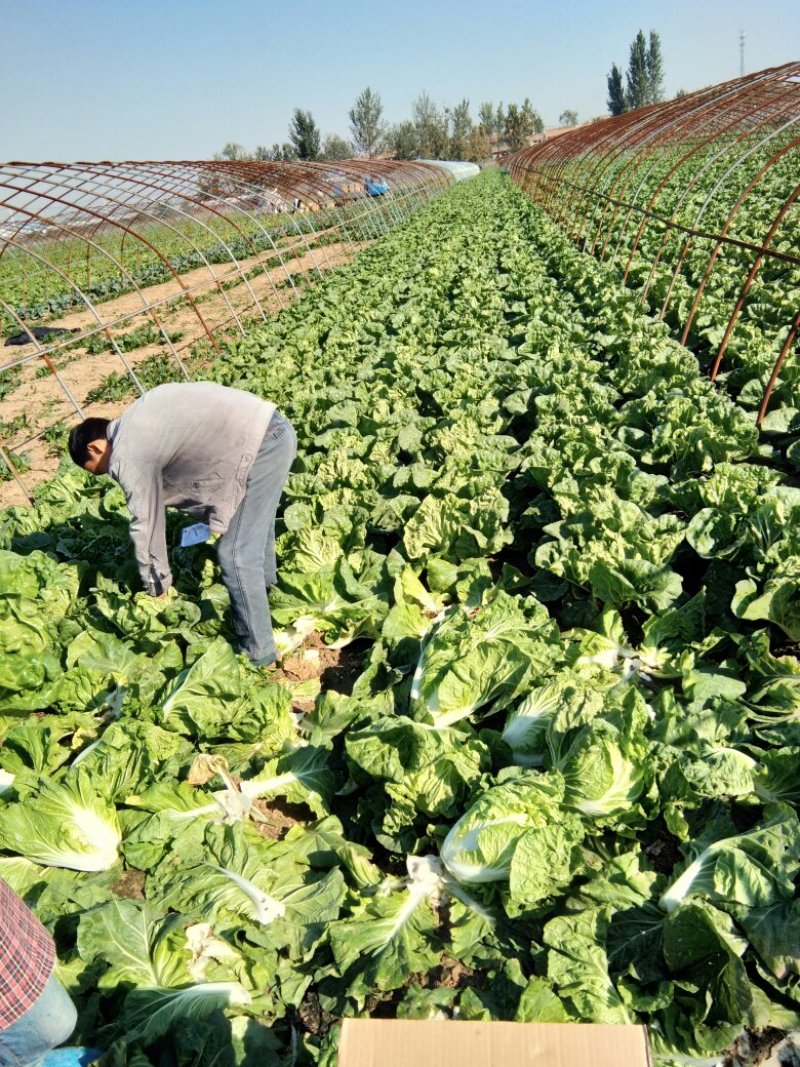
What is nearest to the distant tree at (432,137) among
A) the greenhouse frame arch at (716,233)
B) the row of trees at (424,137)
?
the row of trees at (424,137)

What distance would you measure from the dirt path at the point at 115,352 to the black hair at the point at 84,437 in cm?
642

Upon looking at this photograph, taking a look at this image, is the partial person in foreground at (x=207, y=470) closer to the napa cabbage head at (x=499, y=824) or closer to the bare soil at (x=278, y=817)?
the bare soil at (x=278, y=817)

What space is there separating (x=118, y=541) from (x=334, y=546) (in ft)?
7.09

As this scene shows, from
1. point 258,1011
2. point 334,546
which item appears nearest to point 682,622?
point 334,546

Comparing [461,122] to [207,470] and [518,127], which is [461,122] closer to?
[518,127]

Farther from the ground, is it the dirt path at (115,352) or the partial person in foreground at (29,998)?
the dirt path at (115,352)

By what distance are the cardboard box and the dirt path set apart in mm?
9761

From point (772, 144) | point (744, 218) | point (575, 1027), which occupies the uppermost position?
point (772, 144)

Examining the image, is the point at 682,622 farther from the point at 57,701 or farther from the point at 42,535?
the point at 42,535

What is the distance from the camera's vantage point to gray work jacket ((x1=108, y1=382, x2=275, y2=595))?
395cm

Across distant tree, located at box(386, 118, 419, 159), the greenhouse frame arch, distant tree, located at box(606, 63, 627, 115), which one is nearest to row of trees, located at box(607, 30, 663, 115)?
distant tree, located at box(606, 63, 627, 115)

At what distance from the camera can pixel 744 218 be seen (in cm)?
1498

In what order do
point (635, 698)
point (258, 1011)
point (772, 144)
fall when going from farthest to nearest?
point (772, 144), point (635, 698), point (258, 1011)

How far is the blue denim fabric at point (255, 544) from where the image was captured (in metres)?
4.33
